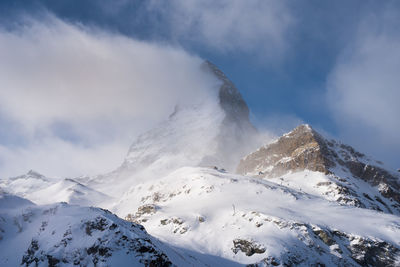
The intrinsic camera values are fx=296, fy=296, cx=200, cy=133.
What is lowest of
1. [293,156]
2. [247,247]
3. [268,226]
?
[247,247]

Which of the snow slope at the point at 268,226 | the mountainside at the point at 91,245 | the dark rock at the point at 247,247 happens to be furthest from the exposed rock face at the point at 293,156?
→ the mountainside at the point at 91,245

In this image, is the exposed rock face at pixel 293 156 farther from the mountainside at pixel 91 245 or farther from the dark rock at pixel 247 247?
the mountainside at pixel 91 245

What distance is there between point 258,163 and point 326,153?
31168 millimetres

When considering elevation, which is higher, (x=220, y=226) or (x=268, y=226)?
(x=268, y=226)

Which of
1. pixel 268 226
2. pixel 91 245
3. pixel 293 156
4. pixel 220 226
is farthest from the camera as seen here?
pixel 293 156

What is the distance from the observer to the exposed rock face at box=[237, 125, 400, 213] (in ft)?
319

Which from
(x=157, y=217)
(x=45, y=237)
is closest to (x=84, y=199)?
(x=157, y=217)

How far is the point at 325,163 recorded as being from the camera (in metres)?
102

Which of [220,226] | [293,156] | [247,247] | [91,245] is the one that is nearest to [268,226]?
[247,247]

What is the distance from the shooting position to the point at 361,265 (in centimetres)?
4697

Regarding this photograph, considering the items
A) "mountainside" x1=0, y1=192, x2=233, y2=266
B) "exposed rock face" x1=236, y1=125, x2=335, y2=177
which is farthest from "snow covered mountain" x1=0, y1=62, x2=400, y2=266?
"exposed rock face" x1=236, y1=125, x2=335, y2=177

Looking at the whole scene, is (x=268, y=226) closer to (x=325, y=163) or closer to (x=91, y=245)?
(x=91, y=245)

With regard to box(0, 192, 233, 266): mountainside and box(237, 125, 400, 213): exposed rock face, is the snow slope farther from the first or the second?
box(237, 125, 400, 213): exposed rock face

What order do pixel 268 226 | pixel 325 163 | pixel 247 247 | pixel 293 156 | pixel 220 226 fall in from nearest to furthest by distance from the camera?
pixel 247 247 → pixel 268 226 → pixel 220 226 → pixel 325 163 → pixel 293 156
